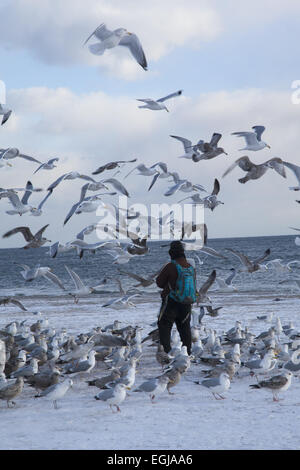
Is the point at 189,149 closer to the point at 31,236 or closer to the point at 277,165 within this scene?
the point at 277,165

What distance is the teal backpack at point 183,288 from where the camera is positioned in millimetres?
9016

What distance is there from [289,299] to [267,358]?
1499 centimetres

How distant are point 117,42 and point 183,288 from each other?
13.4 feet

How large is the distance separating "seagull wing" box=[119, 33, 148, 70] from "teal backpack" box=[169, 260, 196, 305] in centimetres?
345

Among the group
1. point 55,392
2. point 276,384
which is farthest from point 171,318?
point 55,392

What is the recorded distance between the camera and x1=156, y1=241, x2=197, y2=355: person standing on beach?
355 inches

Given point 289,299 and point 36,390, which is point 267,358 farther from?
point 289,299

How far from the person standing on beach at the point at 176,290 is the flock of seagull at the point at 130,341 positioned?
43 centimetres

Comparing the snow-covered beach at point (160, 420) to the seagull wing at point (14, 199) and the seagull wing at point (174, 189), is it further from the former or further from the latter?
the seagull wing at point (14, 199)

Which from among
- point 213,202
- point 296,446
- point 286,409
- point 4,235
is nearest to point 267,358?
point 286,409

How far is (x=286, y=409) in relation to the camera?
676 centimetres

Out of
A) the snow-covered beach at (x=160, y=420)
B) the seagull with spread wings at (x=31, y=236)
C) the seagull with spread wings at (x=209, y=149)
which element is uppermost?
the seagull with spread wings at (x=209, y=149)

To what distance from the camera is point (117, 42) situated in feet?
32.1

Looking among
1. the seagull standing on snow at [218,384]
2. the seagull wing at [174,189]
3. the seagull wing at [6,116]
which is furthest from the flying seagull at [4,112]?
the seagull standing on snow at [218,384]
